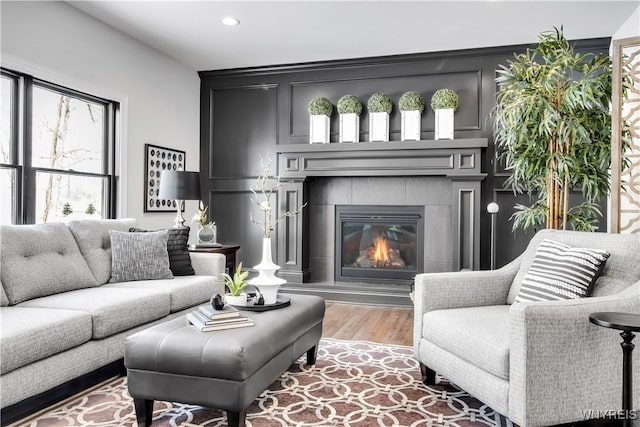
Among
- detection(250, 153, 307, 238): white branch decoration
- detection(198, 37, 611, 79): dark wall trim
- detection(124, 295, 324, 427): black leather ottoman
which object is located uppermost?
detection(198, 37, 611, 79): dark wall trim

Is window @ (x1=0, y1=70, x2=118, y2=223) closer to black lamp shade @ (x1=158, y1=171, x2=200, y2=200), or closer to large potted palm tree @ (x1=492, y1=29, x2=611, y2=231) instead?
black lamp shade @ (x1=158, y1=171, x2=200, y2=200)

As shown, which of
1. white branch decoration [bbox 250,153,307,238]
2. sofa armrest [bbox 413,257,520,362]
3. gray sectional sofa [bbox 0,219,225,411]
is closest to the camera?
gray sectional sofa [bbox 0,219,225,411]

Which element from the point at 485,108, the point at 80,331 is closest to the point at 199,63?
the point at 485,108

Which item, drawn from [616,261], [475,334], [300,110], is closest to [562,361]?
[475,334]

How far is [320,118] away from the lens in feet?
17.0

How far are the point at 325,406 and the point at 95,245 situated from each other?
6.78 feet

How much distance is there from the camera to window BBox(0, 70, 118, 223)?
11.3 feet

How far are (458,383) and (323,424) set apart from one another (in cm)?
68

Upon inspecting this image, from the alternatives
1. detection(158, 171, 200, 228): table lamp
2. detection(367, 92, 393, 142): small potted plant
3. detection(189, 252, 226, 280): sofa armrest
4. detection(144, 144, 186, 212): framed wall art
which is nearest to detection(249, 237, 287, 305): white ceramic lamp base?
detection(189, 252, 226, 280): sofa armrest

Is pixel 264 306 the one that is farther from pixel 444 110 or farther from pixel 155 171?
pixel 444 110

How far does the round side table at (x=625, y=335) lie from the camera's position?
5.53 ft

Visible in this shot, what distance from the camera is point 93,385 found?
262 cm

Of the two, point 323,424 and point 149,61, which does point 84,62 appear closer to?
point 149,61

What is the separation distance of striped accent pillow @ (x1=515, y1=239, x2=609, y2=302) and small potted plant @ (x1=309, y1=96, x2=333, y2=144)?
10.3ft
